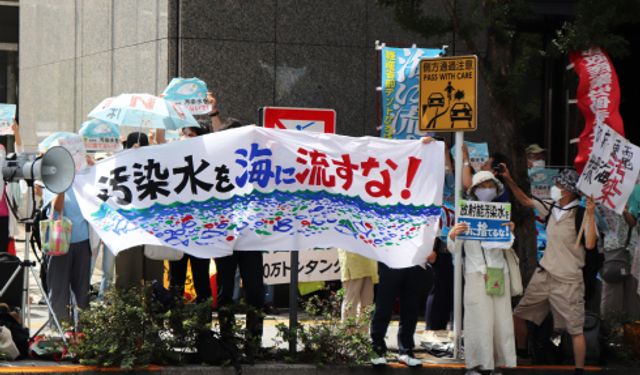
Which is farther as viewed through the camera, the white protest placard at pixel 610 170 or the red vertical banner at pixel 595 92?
the red vertical banner at pixel 595 92

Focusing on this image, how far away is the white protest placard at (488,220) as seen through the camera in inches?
414

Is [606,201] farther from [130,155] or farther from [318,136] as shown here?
[130,155]

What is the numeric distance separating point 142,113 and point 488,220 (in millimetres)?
3475

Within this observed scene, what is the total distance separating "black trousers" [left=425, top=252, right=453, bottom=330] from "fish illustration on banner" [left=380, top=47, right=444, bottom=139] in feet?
6.70

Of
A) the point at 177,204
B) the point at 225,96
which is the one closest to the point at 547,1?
the point at 225,96

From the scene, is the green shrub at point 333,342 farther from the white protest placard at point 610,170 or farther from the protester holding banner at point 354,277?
the white protest placard at point 610,170

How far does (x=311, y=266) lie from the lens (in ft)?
39.8

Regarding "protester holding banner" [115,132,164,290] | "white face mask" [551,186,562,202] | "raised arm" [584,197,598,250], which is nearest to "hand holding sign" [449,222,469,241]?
"white face mask" [551,186,562,202]

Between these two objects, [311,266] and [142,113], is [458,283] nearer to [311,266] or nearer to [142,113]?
[311,266]

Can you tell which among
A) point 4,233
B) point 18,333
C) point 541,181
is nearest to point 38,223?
point 18,333

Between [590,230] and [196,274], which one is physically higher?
[590,230]

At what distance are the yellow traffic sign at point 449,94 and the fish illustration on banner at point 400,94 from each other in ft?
7.13

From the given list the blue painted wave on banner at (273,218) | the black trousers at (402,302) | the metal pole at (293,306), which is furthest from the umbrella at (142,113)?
the black trousers at (402,302)

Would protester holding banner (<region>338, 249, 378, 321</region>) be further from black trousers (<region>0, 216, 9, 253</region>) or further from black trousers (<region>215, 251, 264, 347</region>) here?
black trousers (<region>0, 216, 9, 253</region>)
